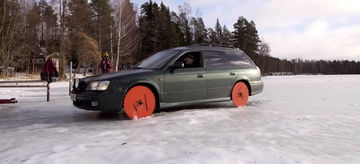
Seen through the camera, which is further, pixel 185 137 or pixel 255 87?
pixel 255 87

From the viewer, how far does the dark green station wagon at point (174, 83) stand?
217 inches

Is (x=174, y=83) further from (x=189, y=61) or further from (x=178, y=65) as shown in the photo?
(x=189, y=61)

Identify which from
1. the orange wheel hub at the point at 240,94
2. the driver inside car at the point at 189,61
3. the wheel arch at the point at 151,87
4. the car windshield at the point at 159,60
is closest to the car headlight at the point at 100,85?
the wheel arch at the point at 151,87

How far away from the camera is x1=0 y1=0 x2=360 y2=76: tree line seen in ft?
102

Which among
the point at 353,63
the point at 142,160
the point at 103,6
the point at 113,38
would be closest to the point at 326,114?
the point at 142,160

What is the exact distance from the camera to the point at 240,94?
291 inches

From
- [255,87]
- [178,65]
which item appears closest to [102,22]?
[255,87]

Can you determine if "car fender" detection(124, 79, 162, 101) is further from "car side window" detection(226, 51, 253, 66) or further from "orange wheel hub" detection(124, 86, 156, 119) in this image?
"car side window" detection(226, 51, 253, 66)

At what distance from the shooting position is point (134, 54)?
157ft

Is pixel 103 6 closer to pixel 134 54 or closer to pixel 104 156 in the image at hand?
pixel 134 54

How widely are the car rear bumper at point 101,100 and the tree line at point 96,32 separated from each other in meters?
24.0

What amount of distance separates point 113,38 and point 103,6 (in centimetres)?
947

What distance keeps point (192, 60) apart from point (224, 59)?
3.27 ft

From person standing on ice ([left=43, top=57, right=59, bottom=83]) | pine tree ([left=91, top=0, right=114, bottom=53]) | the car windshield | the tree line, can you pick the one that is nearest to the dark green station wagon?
the car windshield
